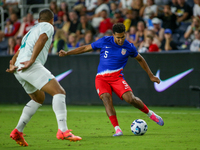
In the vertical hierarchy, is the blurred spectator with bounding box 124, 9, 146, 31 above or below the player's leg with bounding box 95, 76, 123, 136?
above

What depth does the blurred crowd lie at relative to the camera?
13.0 metres

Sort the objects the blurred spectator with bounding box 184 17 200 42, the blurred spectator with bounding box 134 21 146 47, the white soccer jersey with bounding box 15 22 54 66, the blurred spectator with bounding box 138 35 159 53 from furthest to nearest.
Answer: the blurred spectator with bounding box 134 21 146 47 < the blurred spectator with bounding box 184 17 200 42 < the blurred spectator with bounding box 138 35 159 53 < the white soccer jersey with bounding box 15 22 54 66

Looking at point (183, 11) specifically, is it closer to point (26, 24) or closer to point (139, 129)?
point (26, 24)

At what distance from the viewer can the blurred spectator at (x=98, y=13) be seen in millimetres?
16111

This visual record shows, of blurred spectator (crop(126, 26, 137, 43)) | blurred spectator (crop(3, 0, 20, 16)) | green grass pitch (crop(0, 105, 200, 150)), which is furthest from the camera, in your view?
blurred spectator (crop(3, 0, 20, 16))

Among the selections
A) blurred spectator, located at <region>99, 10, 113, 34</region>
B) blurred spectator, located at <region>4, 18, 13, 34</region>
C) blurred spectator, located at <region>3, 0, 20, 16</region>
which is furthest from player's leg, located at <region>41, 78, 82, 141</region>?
blurred spectator, located at <region>3, 0, 20, 16</region>

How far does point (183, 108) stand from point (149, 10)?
4.92 meters

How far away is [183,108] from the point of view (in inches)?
454

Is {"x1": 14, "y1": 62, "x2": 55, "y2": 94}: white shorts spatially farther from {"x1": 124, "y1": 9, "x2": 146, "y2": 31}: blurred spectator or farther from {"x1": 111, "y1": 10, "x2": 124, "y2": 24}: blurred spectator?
{"x1": 111, "y1": 10, "x2": 124, "y2": 24}: blurred spectator

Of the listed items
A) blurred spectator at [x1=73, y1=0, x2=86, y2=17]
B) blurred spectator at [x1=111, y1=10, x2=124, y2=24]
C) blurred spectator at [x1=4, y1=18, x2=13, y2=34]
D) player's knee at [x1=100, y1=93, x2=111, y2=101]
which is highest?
blurred spectator at [x1=73, y1=0, x2=86, y2=17]

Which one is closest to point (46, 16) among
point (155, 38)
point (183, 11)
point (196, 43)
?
point (196, 43)

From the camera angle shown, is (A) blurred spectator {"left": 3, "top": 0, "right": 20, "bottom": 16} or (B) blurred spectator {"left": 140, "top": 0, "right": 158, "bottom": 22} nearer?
(B) blurred spectator {"left": 140, "top": 0, "right": 158, "bottom": 22}

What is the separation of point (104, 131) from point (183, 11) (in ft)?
28.7

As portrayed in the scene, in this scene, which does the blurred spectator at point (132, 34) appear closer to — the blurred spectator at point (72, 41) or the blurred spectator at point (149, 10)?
the blurred spectator at point (149, 10)
